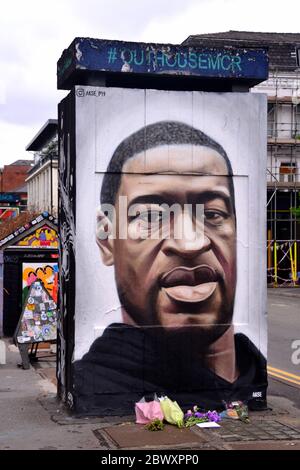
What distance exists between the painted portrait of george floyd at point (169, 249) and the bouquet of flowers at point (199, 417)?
0.75ft

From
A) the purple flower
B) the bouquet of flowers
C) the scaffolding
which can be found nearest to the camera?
the bouquet of flowers

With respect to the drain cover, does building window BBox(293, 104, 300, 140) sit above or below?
above

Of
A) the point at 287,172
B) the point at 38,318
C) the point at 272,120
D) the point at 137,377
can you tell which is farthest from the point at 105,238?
the point at 272,120

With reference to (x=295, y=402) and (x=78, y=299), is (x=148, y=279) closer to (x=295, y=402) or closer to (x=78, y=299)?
(x=78, y=299)

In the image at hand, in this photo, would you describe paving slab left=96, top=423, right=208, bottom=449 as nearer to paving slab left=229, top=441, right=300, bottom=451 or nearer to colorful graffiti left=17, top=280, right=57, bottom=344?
paving slab left=229, top=441, right=300, bottom=451

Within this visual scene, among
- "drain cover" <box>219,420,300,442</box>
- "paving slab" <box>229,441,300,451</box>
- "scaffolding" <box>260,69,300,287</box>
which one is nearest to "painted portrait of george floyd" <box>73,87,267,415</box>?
"drain cover" <box>219,420,300,442</box>

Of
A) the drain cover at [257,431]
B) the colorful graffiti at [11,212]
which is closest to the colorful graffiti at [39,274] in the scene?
the drain cover at [257,431]

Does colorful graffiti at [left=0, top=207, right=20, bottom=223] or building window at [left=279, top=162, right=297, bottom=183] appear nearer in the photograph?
colorful graffiti at [left=0, top=207, right=20, bottom=223]

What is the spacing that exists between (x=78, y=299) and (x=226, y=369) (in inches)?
75.6

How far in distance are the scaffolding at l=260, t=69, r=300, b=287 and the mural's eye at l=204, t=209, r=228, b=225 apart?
117 feet

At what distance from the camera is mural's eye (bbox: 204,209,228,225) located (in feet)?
28.7

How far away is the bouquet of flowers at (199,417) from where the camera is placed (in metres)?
8.11
